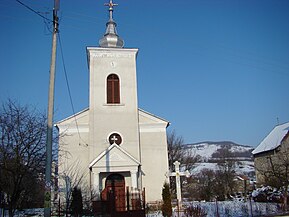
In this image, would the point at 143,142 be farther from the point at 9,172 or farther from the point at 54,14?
Answer: the point at 54,14

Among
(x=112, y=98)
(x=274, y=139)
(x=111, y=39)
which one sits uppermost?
(x=111, y=39)

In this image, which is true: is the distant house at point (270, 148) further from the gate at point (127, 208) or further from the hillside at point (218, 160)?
the gate at point (127, 208)

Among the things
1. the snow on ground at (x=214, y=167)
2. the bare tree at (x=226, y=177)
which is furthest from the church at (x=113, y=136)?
the snow on ground at (x=214, y=167)

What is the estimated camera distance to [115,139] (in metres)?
22.4

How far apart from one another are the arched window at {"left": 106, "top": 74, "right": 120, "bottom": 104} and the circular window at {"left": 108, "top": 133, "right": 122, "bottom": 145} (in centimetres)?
255

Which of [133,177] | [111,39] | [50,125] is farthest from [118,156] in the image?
[50,125]

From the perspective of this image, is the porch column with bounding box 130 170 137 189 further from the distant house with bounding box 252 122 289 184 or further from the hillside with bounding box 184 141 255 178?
the distant house with bounding box 252 122 289 184

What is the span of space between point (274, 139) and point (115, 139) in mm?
29262

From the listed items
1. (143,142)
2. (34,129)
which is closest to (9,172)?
(34,129)

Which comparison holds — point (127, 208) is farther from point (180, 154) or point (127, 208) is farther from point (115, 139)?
point (180, 154)

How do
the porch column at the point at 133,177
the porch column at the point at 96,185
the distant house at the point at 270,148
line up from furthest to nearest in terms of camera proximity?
the distant house at the point at 270,148 → the porch column at the point at 133,177 → the porch column at the point at 96,185

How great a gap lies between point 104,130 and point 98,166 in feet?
9.87

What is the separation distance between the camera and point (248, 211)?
1602 centimetres

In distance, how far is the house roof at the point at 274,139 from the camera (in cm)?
4162
